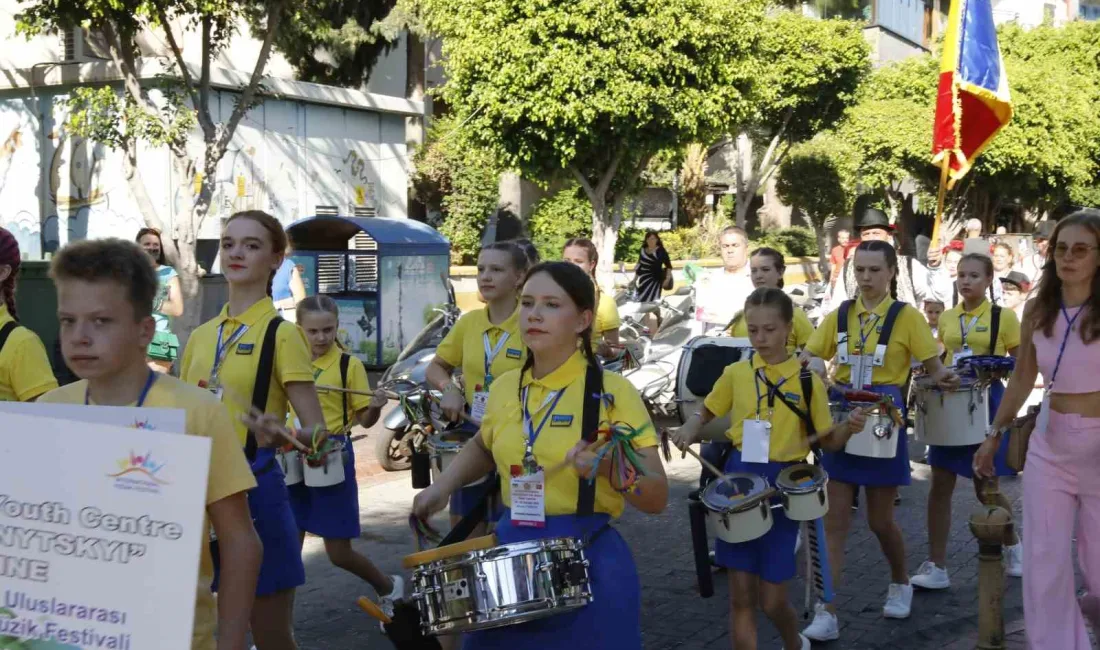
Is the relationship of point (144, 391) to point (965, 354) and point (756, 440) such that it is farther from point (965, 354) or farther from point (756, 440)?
point (965, 354)

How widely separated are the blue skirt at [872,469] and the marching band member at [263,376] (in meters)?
3.14

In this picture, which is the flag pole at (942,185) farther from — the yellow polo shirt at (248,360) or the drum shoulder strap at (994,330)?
the yellow polo shirt at (248,360)

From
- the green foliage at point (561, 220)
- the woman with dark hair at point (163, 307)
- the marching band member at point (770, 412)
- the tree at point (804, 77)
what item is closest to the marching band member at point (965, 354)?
the marching band member at point (770, 412)

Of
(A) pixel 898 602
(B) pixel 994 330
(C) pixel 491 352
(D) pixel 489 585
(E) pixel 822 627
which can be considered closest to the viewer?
(D) pixel 489 585

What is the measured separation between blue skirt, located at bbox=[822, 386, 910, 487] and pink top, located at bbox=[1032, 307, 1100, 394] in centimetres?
133

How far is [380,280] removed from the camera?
51.7ft

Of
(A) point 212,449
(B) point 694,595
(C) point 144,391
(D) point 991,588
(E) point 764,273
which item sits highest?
(E) point 764,273

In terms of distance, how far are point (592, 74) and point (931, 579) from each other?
1504cm

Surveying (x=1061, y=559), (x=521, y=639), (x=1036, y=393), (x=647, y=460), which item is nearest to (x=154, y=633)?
(x=521, y=639)

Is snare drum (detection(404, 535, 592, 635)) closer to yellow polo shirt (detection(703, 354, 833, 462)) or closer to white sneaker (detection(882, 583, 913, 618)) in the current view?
yellow polo shirt (detection(703, 354, 833, 462))

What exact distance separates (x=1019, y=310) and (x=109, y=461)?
9563 mm

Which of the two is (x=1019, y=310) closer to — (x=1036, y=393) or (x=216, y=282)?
(x=1036, y=393)

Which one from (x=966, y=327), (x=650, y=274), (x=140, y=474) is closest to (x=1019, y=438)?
(x=966, y=327)

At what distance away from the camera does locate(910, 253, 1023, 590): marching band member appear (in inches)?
284
